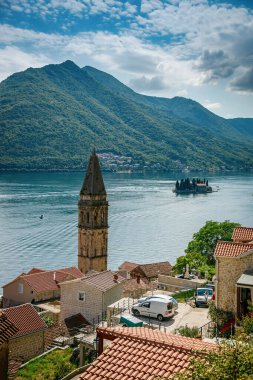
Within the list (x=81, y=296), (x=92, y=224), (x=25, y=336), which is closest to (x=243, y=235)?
(x=81, y=296)

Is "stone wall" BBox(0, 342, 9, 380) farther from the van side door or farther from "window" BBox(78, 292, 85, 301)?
"window" BBox(78, 292, 85, 301)

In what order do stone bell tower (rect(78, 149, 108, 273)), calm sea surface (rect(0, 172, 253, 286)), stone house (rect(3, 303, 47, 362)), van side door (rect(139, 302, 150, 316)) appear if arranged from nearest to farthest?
van side door (rect(139, 302, 150, 316)) → stone house (rect(3, 303, 47, 362)) → stone bell tower (rect(78, 149, 108, 273)) → calm sea surface (rect(0, 172, 253, 286))

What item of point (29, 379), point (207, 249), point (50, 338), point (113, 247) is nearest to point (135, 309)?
point (29, 379)

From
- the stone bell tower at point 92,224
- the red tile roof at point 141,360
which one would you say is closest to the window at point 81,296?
the red tile roof at point 141,360

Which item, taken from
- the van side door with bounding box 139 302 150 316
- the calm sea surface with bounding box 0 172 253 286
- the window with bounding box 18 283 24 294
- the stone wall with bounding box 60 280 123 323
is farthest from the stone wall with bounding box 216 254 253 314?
the calm sea surface with bounding box 0 172 253 286

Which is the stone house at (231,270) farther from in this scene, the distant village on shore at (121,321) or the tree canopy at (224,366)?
the tree canopy at (224,366)

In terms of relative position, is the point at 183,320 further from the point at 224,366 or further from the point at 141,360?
the point at 224,366
